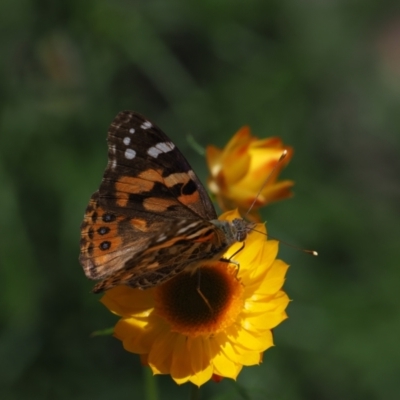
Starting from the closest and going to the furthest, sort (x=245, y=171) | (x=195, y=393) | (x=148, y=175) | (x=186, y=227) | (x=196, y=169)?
(x=186, y=227) < (x=195, y=393) < (x=148, y=175) < (x=245, y=171) < (x=196, y=169)

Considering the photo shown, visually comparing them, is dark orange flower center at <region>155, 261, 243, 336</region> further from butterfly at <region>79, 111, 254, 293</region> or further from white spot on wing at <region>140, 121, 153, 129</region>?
white spot on wing at <region>140, 121, 153, 129</region>

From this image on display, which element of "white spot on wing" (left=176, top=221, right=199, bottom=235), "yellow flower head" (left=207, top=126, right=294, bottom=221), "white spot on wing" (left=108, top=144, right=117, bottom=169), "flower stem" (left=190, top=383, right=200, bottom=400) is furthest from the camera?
"yellow flower head" (left=207, top=126, right=294, bottom=221)

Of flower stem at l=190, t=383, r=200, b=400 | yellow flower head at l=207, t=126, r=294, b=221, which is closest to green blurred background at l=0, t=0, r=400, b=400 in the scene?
yellow flower head at l=207, t=126, r=294, b=221

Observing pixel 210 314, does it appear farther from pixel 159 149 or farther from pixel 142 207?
pixel 159 149

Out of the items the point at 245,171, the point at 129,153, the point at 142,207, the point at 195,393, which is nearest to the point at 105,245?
the point at 142,207

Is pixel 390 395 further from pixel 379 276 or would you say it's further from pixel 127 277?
pixel 127 277

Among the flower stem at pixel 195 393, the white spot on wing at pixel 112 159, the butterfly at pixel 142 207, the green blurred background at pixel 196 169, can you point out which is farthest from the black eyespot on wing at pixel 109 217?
the green blurred background at pixel 196 169

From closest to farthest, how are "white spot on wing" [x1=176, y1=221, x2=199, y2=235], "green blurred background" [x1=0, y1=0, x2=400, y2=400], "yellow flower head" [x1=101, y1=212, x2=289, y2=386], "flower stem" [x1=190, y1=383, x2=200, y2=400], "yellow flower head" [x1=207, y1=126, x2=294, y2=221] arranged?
"white spot on wing" [x1=176, y1=221, x2=199, y2=235], "flower stem" [x1=190, y1=383, x2=200, y2=400], "yellow flower head" [x1=101, y1=212, x2=289, y2=386], "yellow flower head" [x1=207, y1=126, x2=294, y2=221], "green blurred background" [x1=0, y1=0, x2=400, y2=400]
